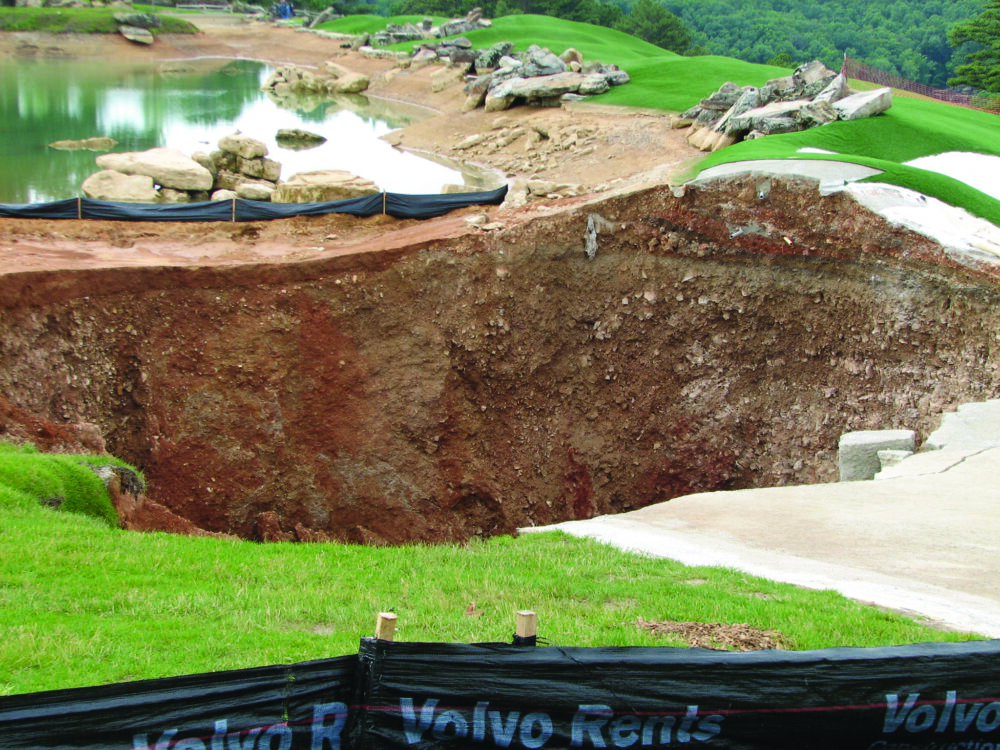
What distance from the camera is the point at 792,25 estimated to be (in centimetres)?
9606

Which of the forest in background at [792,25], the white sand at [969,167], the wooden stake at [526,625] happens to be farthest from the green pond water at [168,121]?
the wooden stake at [526,625]

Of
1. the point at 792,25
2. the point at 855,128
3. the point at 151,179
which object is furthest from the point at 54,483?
the point at 792,25

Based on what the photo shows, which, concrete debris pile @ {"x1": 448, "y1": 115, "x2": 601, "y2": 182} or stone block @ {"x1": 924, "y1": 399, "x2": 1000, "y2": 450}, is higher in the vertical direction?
concrete debris pile @ {"x1": 448, "y1": 115, "x2": 601, "y2": 182}

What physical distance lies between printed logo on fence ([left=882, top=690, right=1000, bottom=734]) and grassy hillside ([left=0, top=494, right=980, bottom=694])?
1950 mm

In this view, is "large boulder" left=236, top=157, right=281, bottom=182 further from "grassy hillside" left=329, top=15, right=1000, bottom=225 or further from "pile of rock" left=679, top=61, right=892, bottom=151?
"grassy hillside" left=329, top=15, right=1000, bottom=225

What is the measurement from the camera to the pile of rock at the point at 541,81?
131 ft

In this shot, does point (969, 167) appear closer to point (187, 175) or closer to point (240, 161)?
point (187, 175)

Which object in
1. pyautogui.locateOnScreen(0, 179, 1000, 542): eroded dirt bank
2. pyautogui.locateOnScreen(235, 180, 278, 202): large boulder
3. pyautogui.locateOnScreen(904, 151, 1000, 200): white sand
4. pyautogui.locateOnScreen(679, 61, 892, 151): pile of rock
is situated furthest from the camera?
pyautogui.locateOnScreen(235, 180, 278, 202): large boulder

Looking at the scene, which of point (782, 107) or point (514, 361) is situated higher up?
point (782, 107)

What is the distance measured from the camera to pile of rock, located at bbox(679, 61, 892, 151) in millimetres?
24766

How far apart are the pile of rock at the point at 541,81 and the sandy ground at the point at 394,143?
0.73m

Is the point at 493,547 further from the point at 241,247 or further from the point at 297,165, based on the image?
the point at 297,165

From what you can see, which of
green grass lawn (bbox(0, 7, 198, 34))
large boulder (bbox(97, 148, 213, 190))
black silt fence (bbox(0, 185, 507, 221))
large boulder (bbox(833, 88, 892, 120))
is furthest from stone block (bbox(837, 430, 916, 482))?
green grass lawn (bbox(0, 7, 198, 34))

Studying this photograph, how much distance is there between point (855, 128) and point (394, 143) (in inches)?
951
